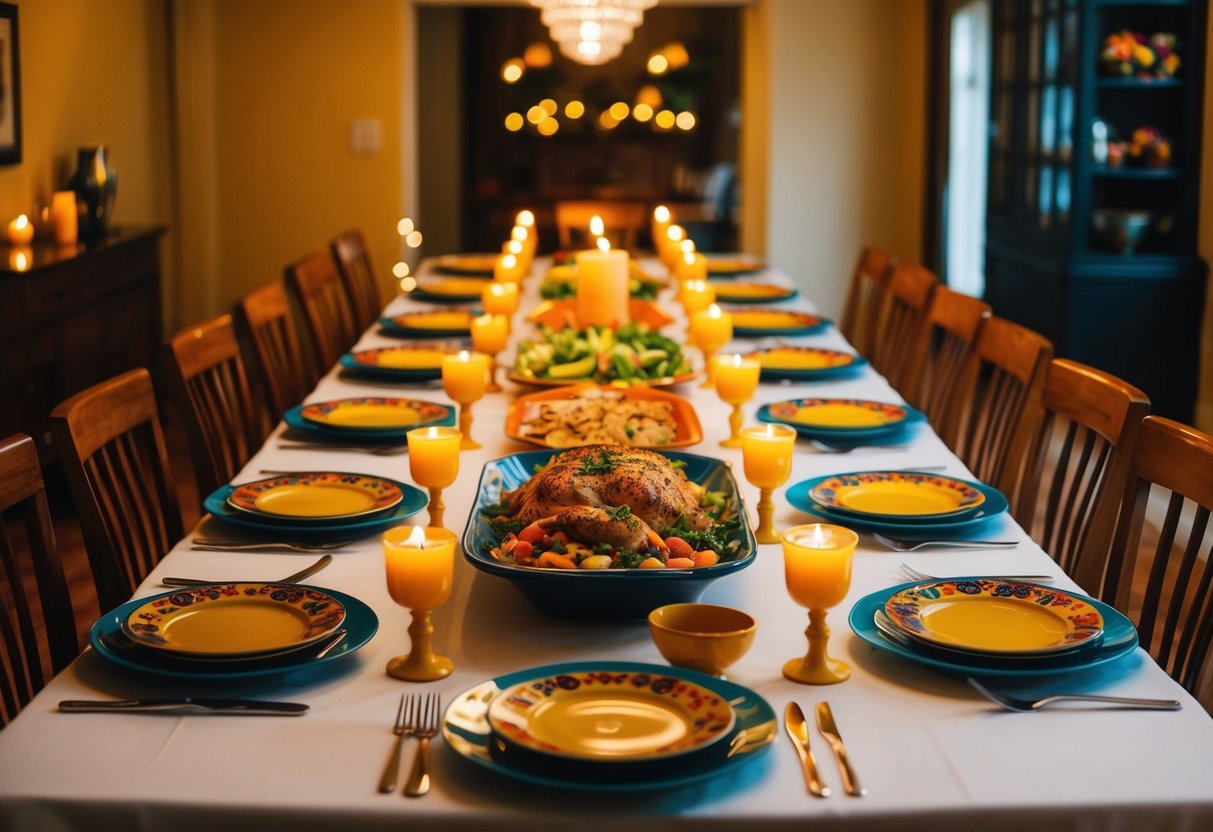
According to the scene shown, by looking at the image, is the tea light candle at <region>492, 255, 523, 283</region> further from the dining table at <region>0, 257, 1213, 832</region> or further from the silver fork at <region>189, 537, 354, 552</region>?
the dining table at <region>0, 257, 1213, 832</region>

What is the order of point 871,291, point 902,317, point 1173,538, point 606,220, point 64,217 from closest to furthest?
point 1173,538 → point 902,317 → point 871,291 → point 64,217 → point 606,220

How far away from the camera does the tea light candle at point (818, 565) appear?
52.5 inches

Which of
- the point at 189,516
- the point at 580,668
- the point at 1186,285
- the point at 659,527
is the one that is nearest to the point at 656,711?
the point at 580,668

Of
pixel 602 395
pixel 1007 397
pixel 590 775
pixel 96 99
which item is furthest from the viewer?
pixel 96 99

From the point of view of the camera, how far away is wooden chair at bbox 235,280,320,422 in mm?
2975

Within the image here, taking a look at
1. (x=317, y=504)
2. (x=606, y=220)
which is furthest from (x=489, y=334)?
(x=606, y=220)

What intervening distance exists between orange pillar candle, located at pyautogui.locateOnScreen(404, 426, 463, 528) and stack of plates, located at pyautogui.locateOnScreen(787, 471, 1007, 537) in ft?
1.54

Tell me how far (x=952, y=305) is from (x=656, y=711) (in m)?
2.03

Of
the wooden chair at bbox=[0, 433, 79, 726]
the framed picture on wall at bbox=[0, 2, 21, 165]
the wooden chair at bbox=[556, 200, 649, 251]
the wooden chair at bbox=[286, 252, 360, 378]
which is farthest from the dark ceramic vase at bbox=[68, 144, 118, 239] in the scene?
the wooden chair at bbox=[0, 433, 79, 726]

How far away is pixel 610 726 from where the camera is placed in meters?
1.20

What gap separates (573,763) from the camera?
1.12 m

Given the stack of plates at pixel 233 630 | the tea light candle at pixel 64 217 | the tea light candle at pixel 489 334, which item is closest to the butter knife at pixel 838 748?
the stack of plates at pixel 233 630

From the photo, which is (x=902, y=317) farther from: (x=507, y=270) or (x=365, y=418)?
(x=365, y=418)

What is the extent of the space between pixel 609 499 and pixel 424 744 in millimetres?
466
